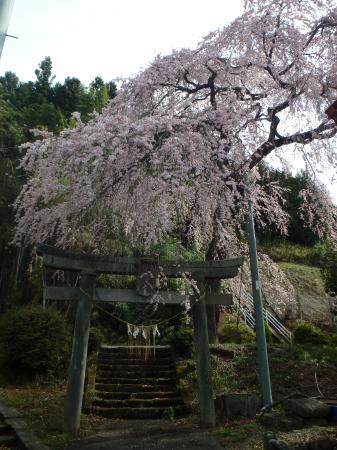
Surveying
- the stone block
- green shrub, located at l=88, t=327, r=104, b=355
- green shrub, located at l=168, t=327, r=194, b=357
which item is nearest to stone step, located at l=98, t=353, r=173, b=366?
green shrub, located at l=168, t=327, r=194, b=357

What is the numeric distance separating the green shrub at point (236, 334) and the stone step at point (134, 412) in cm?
534

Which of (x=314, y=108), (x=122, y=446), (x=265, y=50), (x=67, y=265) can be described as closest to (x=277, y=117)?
(x=314, y=108)

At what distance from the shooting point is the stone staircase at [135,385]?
8594mm

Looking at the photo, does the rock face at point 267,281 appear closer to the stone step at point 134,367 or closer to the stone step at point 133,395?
the stone step at point 134,367

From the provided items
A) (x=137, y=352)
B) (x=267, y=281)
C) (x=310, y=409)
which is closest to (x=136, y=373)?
(x=137, y=352)

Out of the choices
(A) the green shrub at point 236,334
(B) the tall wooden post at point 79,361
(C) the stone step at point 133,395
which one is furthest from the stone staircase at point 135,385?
(A) the green shrub at point 236,334

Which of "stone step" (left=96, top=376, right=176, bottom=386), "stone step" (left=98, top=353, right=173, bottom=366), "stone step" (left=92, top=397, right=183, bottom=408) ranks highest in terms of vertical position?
"stone step" (left=98, top=353, right=173, bottom=366)

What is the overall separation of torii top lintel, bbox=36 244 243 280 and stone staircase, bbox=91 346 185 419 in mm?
2865

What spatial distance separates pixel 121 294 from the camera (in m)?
7.74

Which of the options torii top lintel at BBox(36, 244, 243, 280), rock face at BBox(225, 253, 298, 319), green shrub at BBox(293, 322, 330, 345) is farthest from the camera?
green shrub at BBox(293, 322, 330, 345)

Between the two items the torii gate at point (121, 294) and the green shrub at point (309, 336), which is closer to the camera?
the torii gate at point (121, 294)

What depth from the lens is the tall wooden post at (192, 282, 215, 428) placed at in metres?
7.40

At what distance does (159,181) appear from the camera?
20.4ft

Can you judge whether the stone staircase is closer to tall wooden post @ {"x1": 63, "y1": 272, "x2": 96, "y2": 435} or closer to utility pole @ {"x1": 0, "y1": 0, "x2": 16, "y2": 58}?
tall wooden post @ {"x1": 63, "y1": 272, "x2": 96, "y2": 435}
